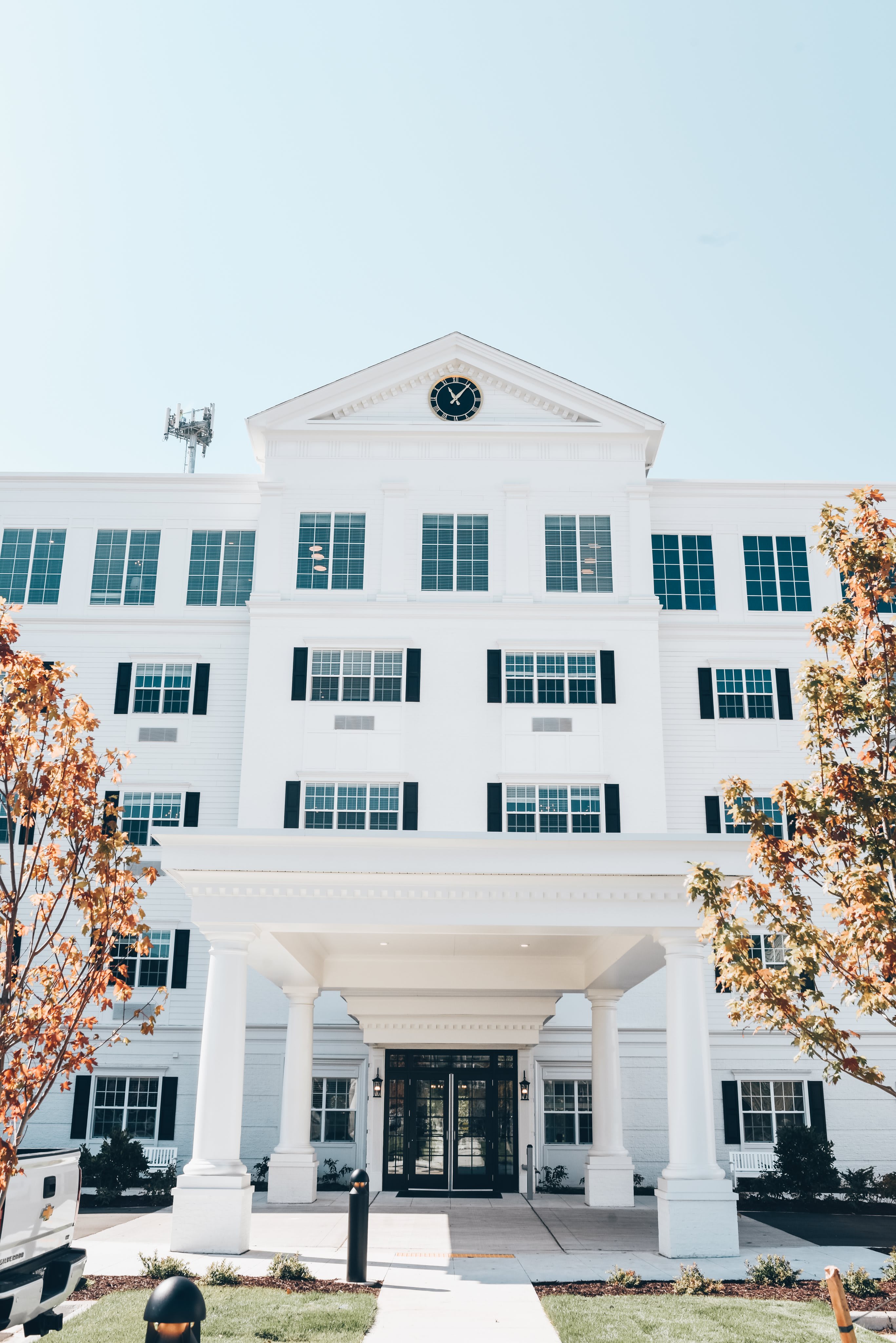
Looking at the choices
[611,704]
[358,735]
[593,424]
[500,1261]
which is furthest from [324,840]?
[593,424]

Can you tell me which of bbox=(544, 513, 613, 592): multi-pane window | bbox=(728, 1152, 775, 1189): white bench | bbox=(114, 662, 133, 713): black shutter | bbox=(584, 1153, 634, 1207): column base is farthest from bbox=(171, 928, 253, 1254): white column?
bbox=(544, 513, 613, 592): multi-pane window

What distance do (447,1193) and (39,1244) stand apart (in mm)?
15093

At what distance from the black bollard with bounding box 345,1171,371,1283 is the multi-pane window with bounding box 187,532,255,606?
16.4 metres

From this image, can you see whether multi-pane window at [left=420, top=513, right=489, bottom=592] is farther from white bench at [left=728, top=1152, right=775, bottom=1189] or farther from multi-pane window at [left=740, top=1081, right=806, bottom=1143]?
white bench at [left=728, top=1152, right=775, bottom=1189]

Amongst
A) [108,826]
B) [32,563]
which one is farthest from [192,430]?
[108,826]

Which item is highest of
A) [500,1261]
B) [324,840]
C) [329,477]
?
[329,477]

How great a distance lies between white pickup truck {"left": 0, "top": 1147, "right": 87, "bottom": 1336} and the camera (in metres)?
7.64

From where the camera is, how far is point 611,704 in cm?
2497

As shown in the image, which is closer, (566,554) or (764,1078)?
(764,1078)

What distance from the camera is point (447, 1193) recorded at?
2170cm

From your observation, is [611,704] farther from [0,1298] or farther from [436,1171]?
[0,1298]

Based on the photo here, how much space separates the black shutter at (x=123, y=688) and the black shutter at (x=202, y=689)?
1.56 meters

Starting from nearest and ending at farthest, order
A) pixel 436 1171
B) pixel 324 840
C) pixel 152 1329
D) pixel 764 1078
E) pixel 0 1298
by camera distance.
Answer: pixel 152 1329 < pixel 0 1298 < pixel 324 840 < pixel 436 1171 < pixel 764 1078

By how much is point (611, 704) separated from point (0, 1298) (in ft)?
62.6
